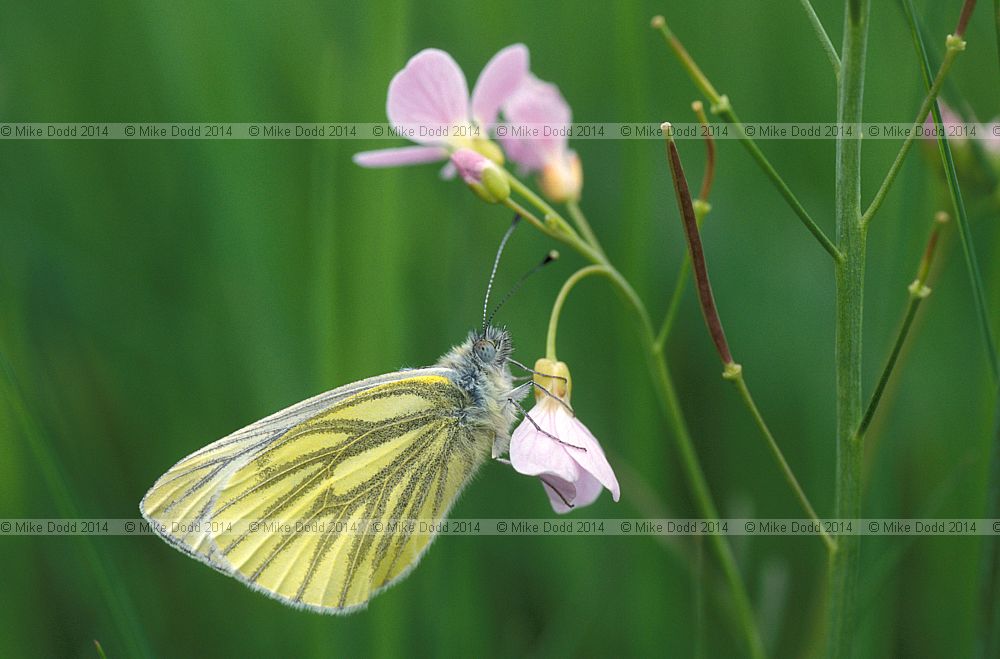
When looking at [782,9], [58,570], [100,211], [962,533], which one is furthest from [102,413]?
[782,9]

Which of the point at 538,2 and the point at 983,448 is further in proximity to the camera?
the point at 538,2

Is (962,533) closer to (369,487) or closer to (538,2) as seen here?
(369,487)

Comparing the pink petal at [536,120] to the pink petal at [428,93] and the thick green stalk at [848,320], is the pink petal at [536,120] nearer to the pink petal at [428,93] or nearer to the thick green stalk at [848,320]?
the pink petal at [428,93]

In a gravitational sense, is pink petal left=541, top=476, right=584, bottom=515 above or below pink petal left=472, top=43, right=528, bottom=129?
below

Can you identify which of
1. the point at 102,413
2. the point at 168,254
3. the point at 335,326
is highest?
the point at 168,254

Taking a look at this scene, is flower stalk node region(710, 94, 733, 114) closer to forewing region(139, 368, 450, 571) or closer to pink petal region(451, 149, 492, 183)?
pink petal region(451, 149, 492, 183)

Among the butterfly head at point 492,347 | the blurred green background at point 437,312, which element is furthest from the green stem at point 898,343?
the butterfly head at point 492,347

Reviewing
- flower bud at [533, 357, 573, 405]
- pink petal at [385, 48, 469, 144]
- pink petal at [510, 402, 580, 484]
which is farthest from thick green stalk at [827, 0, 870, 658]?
pink petal at [385, 48, 469, 144]
